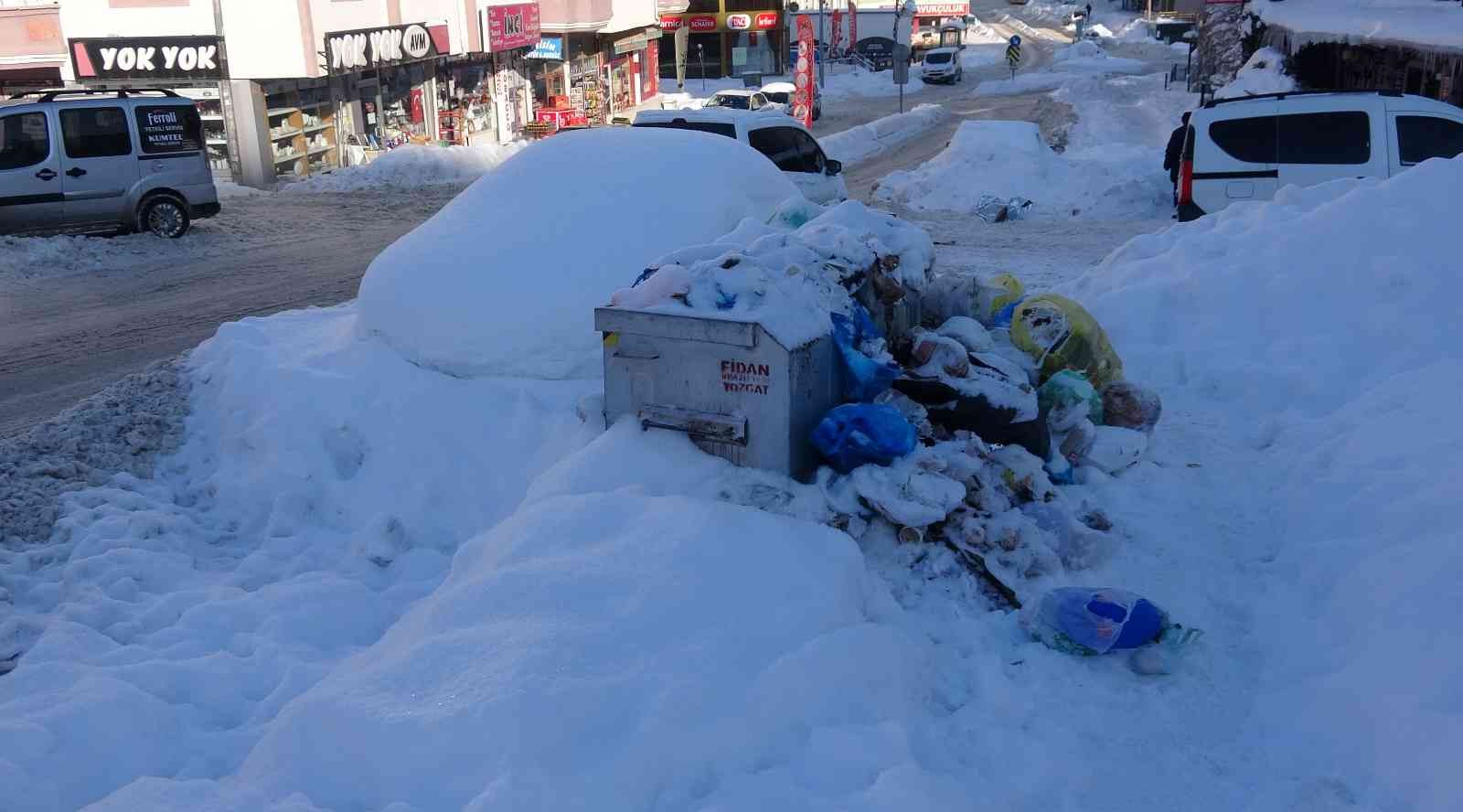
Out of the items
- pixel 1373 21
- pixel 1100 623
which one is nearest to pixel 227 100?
pixel 1373 21

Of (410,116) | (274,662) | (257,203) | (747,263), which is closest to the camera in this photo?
(274,662)

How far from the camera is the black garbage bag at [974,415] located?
600 centimetres

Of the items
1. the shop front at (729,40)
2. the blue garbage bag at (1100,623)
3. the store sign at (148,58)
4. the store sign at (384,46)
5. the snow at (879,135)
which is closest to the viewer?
the blue garbage bag at (1100,623)

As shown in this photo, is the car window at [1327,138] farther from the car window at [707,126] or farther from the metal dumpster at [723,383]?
the metal dumpster at [723,383]

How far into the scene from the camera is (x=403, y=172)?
23859 mm

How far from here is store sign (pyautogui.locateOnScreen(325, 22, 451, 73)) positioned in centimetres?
2441

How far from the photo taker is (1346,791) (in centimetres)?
383

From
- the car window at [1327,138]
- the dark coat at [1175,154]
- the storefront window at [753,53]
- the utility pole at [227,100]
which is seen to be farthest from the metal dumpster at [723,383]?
the storefront window at [753,53]

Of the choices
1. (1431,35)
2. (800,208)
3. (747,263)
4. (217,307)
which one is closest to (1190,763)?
(747,263)

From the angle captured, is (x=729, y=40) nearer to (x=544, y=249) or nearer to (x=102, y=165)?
(x=102, y=165)

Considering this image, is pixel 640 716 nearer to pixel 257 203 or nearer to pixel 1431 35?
pixel 1431 35

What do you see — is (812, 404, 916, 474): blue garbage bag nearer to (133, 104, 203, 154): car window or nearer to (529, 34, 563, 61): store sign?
(133, 104, 203, 154): car window

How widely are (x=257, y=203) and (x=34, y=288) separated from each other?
315 inches

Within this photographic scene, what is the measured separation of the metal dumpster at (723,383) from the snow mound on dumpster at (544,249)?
2.03m
